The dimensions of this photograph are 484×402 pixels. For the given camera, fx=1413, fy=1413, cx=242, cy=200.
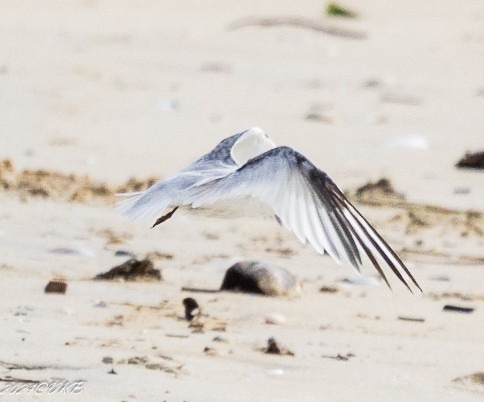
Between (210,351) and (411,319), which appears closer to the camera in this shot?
(210,351)

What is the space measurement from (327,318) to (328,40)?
769 cm

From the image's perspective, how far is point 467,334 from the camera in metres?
5.04

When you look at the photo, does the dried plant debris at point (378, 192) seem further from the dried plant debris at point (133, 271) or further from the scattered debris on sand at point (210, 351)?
the scattered debris on sand at point (210, 351)

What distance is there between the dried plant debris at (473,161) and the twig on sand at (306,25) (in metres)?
4.93

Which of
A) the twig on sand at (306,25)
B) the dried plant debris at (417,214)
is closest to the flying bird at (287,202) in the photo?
the dried plant debris at (417,214)

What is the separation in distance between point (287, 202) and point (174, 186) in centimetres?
54

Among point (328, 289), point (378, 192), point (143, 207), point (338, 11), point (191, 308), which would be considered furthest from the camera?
point (338, 11)

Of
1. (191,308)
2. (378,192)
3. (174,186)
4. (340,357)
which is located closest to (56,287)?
(191,308)

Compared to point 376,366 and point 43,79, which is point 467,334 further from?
point 43,79

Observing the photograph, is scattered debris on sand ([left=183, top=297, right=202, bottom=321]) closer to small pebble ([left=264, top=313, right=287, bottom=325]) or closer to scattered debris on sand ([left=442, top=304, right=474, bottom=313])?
small pebble ([left=264, top=313, right=287, bottom=325])

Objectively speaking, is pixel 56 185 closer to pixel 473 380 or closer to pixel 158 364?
pixel 158 364

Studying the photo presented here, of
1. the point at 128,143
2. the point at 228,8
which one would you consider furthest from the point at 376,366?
the point at 228,8

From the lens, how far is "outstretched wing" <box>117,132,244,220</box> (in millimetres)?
4734

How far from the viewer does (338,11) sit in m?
14.3
